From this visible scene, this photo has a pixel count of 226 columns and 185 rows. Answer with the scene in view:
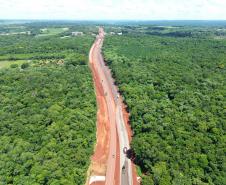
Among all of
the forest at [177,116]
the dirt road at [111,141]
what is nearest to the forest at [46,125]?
the dirt road at [111,141]

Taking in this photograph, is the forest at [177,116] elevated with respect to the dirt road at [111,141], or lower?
elevated

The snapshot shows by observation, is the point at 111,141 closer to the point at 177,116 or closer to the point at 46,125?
the point at 46,125

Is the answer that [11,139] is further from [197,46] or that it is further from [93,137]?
[197,46]

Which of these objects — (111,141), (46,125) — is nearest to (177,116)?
(111,141)

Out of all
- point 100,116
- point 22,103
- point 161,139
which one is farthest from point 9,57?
point 161,139

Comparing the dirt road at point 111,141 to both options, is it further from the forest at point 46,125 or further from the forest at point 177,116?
the forest at point 177,116

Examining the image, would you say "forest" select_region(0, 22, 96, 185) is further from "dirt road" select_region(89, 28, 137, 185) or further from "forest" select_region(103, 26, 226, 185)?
"forest" select_region(103, 26, 226, 185)
